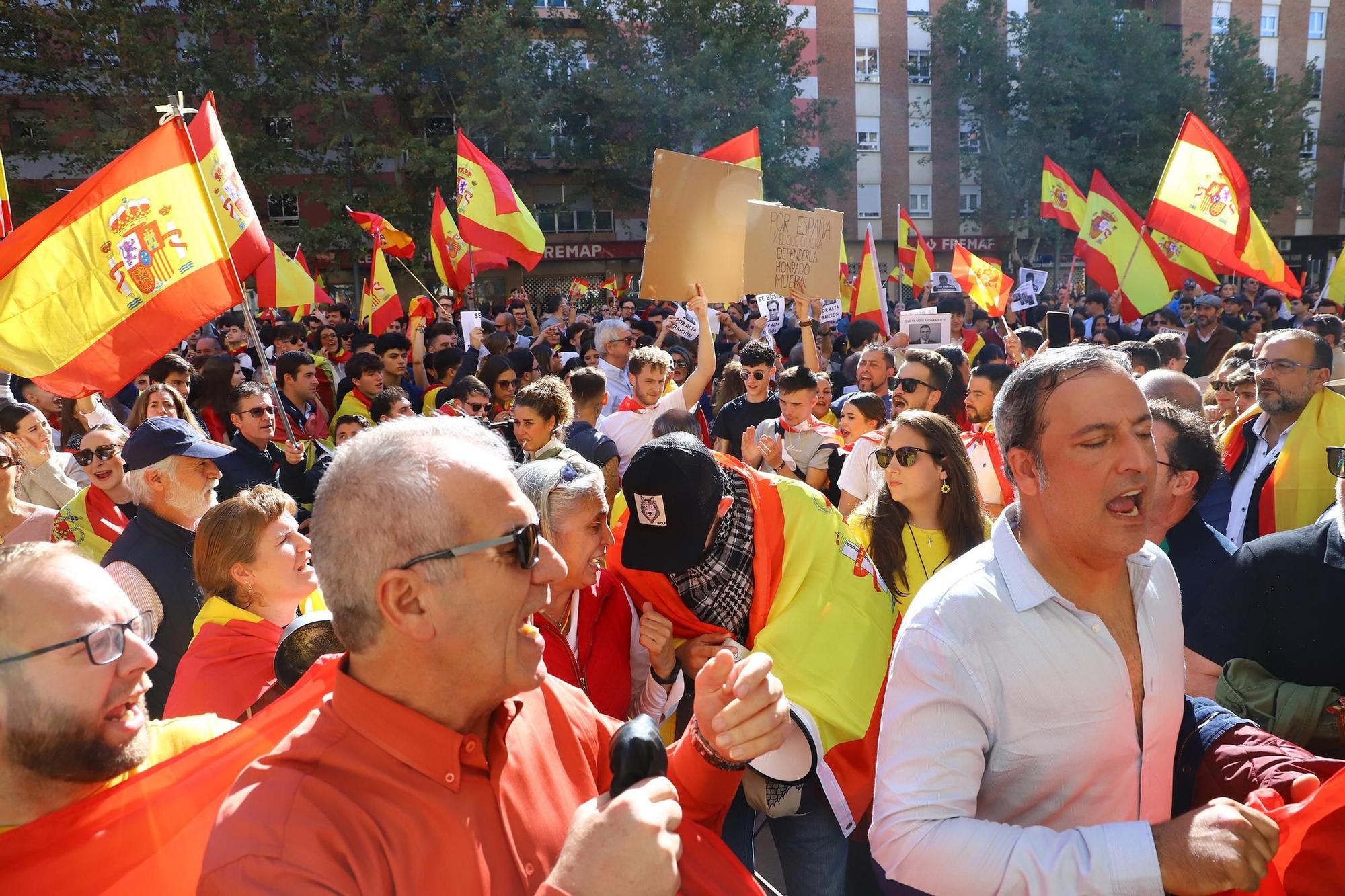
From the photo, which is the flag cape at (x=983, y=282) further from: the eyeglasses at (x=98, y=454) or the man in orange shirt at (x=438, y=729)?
the man in orange shirt at (x=438, y=729)

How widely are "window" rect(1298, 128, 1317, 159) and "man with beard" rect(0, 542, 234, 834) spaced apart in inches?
1946

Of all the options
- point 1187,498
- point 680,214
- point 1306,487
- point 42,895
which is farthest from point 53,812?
point 680,214

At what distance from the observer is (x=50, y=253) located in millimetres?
4781

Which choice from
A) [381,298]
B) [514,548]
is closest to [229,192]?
[514,548]

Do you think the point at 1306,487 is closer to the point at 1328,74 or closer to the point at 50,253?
the point at 50,253

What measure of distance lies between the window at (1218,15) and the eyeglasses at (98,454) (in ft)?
151

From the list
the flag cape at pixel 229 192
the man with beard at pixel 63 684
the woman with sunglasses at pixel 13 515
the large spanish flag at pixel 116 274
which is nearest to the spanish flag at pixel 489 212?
the flag cape at pixel 229 192

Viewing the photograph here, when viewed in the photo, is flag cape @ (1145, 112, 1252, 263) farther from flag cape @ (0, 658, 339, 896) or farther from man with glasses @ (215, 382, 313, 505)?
flag cape @ (0, 658, 339, 896)

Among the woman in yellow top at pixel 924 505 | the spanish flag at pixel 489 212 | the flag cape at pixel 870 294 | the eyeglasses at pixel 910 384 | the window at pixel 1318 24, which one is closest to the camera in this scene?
the woman in yellow top at pixel 924 505

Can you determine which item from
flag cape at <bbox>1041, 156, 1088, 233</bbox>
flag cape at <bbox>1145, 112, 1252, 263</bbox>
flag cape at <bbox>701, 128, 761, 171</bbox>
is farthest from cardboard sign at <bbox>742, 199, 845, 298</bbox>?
flag cape at <bbox>1041, 156, 1088, 233</bbox>


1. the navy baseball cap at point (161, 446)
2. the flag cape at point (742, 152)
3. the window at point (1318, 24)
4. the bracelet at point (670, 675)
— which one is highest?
the window at point (1318, 24)

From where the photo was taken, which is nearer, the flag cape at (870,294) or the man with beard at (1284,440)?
the man with beard at (1284,440)

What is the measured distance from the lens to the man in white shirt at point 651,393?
641 cm

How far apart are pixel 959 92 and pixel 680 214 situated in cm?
3597
